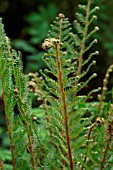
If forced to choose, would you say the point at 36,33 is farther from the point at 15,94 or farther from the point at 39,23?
the point at 15,94

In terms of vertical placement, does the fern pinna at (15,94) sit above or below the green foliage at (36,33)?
below

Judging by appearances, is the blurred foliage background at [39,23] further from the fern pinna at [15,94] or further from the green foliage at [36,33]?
the fern pinna at [15,94]

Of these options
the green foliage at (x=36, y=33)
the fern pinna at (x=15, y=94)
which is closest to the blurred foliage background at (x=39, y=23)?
the green foliage at (x=36, y=33)

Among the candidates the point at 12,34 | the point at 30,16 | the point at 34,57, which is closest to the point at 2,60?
the point at 34,57

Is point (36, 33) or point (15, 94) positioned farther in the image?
point (36, 33)

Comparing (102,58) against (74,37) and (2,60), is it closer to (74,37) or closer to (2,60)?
(74,37)

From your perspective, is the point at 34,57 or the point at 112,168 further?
Result: the point at 34,57

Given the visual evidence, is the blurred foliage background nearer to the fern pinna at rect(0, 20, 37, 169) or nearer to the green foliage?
the green foliage

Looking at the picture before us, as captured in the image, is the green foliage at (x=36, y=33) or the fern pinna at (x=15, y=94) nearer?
the fern pinna at (x=15, y=94)

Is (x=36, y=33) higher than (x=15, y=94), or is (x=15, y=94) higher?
(x=36, y=33)

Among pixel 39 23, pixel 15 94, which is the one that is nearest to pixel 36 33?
pixel 39 23

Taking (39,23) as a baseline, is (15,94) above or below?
below
